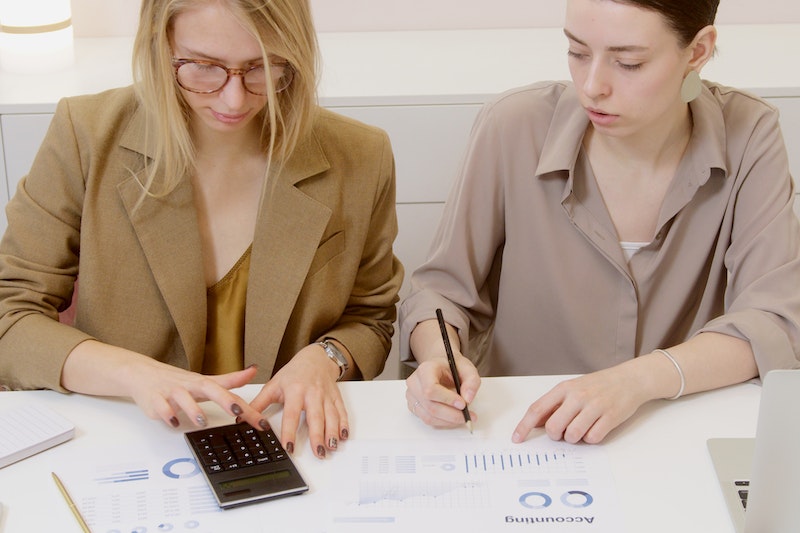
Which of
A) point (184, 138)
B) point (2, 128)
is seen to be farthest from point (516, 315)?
point (2, 128)

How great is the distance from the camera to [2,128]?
2.41m

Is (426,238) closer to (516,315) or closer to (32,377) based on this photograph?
(516,315)

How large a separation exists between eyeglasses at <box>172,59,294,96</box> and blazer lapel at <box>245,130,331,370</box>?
19cm

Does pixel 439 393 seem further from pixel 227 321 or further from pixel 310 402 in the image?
pixel 227 321

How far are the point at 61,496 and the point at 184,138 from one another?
0.60m

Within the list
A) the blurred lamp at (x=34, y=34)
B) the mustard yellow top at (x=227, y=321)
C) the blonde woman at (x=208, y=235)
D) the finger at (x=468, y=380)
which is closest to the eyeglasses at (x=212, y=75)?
the blonde woman at (x=208, y=235)

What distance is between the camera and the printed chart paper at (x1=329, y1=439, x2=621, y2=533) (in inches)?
48.5

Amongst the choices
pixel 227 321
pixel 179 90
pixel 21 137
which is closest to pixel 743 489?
pixel 227 321

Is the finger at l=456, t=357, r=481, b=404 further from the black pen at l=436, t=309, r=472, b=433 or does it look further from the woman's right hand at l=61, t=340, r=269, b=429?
the woman's right hand at l=61, t=340, r=269, b=429

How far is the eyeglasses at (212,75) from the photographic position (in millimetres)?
1521

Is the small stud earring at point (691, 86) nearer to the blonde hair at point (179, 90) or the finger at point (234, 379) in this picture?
the blonde hair at point (179, 90)

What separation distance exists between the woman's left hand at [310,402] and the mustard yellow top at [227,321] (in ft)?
0.68

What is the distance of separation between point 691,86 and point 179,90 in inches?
32.2

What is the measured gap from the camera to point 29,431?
1380 mm
